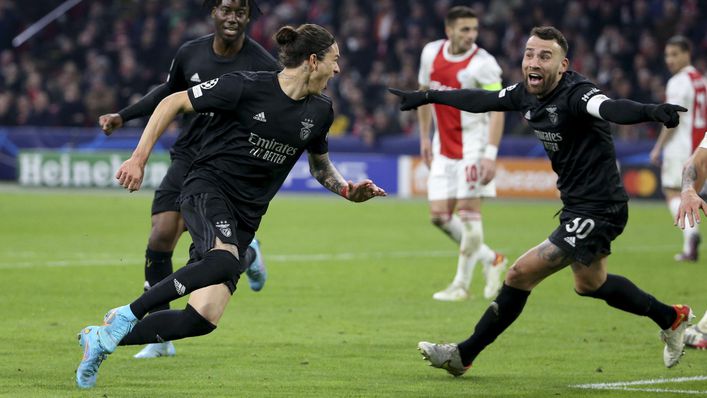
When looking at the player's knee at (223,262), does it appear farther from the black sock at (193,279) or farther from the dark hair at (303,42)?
the dark hair at (303,42)

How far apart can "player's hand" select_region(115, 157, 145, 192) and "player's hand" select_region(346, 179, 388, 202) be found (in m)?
1.34

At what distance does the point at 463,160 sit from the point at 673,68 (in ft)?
14.3

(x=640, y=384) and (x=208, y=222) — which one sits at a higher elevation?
(x=208, y=222)

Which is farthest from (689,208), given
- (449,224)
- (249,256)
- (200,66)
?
(449,224)

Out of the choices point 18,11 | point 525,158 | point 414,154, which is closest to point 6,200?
point 414,154

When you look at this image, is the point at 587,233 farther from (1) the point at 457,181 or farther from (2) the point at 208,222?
(1) the point at 457,181

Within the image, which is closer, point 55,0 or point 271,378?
point 271,378

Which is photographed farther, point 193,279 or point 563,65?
point 563,65

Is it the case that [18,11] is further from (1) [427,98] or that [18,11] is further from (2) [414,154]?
(1) [427,98]

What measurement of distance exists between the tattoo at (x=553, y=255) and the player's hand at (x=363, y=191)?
1083 millimetres

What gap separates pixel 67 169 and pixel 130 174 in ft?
75.5

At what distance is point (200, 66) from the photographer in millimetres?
8781

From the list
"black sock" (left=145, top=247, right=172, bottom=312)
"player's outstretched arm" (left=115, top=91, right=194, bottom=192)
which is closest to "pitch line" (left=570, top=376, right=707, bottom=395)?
"player's outstretched arm" (left=115, top=91, right=194, bottom=192)

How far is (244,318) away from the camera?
34.7ft
